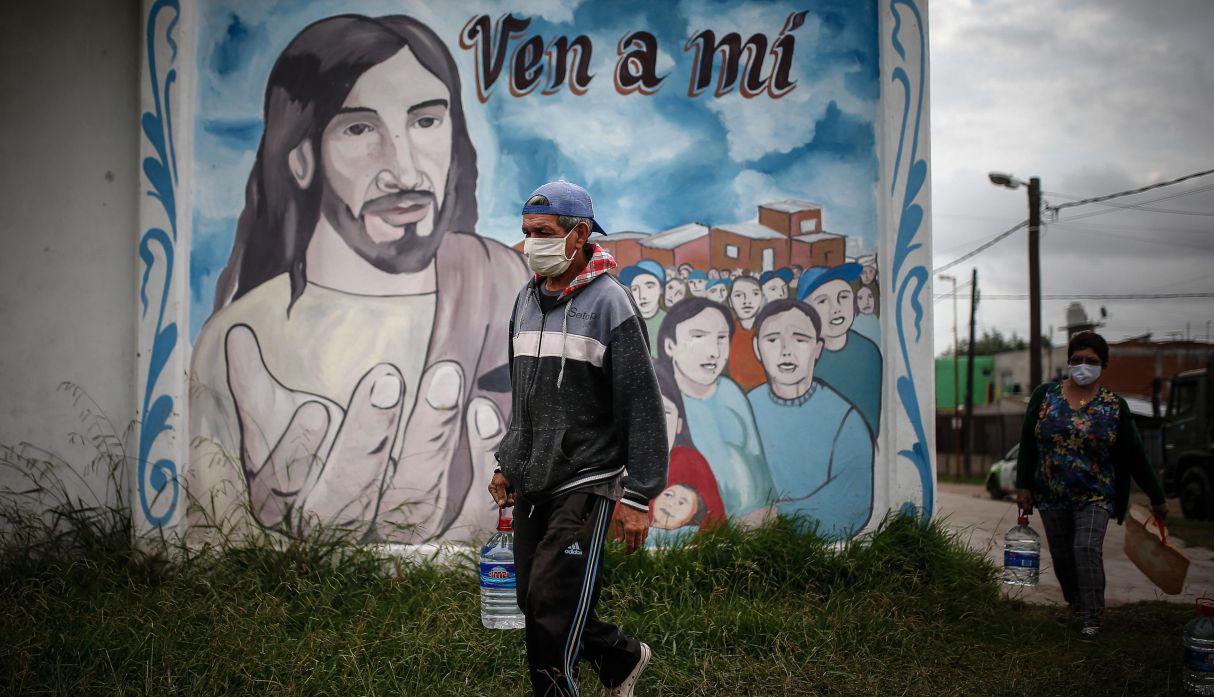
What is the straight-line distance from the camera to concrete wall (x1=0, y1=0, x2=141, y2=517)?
6.05 metres

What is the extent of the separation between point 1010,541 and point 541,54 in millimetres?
4606

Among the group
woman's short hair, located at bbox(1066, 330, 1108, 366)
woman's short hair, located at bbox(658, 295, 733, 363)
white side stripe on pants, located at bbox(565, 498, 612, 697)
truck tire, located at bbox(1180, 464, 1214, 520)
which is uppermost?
woman's short hair, located at bbox(658, 295, 733, 363)

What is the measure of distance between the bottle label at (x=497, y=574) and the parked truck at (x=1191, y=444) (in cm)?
1302

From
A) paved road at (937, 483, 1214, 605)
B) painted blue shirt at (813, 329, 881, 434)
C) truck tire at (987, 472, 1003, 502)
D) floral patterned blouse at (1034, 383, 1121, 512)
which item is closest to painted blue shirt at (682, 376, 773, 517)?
painted blue shirt at (813, 329, 881, 434)

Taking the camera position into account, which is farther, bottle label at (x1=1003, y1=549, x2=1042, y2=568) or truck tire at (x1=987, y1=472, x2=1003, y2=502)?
truck tire at (x1=987, y1=472, x2=1003, y2=502)

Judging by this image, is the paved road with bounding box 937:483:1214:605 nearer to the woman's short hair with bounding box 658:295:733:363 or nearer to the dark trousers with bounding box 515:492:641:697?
the woman's short hair with bounding box 658:295:733:363

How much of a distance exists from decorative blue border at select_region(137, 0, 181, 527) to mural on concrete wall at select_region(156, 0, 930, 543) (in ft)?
0.52

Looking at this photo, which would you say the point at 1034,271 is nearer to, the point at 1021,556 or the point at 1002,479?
the point at 1002,479

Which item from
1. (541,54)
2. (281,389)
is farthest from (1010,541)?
(281,389)

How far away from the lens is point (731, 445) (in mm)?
6145

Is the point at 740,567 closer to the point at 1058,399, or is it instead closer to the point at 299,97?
the point at 1058,399

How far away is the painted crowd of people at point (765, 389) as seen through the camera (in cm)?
611

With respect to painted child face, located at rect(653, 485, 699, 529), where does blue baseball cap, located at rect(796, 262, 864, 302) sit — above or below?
above

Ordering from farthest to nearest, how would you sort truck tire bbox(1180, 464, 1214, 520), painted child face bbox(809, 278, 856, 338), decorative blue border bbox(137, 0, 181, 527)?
truck tire bbox(1180, 464, 1214, 520), painted child face bbox(809, 278, 856, 338), decorative blue border bbox(137, 0, 181, 527)
